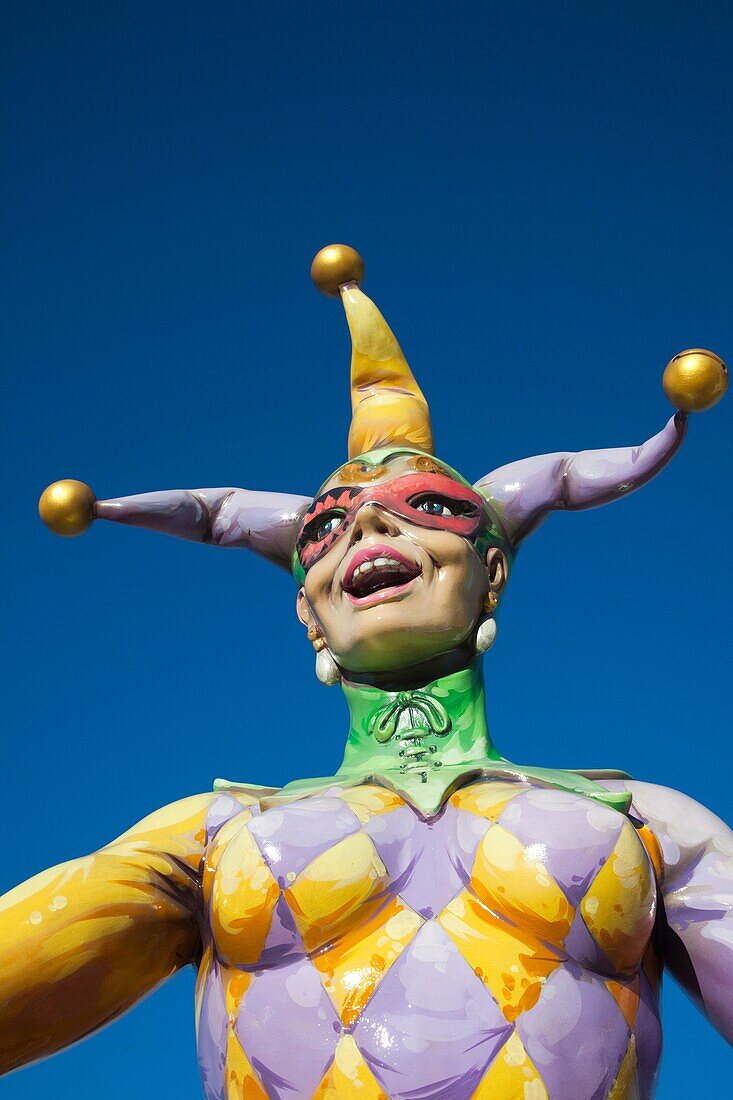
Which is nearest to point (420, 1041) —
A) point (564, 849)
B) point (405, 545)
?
point (564, 849)

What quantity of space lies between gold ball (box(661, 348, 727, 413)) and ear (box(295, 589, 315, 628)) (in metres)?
1.18

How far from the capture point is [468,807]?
327 centimetres

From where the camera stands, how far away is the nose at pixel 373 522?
3.76m

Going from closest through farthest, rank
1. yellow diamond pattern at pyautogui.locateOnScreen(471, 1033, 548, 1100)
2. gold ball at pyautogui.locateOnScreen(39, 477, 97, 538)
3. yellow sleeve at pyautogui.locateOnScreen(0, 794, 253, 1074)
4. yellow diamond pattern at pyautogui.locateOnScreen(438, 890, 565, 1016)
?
yellow diamond pattern at pyautogui.locateOnScreen(471, 1033, 548, 1100) → yellow diamond pattern at pyautogui.locateOnScreen(438, 890, 565, 1016) → yellow sleeve at pyautogui.locateOnScreen(0, 794, 253, 1074) → gold ball at pyautogui.locateOnScreen(39, 477, 97, 538)

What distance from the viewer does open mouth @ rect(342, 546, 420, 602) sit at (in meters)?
3.70

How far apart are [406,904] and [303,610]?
118 cm

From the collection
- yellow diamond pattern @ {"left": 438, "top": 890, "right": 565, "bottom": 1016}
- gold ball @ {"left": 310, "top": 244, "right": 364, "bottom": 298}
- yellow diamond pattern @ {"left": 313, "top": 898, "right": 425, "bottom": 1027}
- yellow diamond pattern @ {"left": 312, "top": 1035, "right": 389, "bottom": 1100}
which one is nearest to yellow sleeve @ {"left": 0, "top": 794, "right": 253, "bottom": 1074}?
yellow diamond pattern @ {"left": 313, "top": 898, "right": 425, "bottom": 1027}

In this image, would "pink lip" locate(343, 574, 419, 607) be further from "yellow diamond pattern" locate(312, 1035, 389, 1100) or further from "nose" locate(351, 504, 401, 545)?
"yellow diamond pattern" locate(312, 1035, 389, 1100)

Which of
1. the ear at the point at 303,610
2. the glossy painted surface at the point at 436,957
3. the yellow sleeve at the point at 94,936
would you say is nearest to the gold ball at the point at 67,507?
the ear at the point at 303,610

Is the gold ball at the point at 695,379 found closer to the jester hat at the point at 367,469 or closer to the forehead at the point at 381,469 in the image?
the jester hat at the point at 367,469

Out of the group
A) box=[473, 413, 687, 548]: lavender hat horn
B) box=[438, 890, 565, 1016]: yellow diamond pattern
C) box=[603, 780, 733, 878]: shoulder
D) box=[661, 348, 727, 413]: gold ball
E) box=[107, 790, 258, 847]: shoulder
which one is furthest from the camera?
box=[473, 413, 687, 548]: lavender hat horn

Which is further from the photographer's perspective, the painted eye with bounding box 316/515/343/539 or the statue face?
the painted eye with bounding box 316/515/343/539

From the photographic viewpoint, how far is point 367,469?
4.00 metres

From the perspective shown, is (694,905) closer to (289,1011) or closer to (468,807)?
(468,807)
